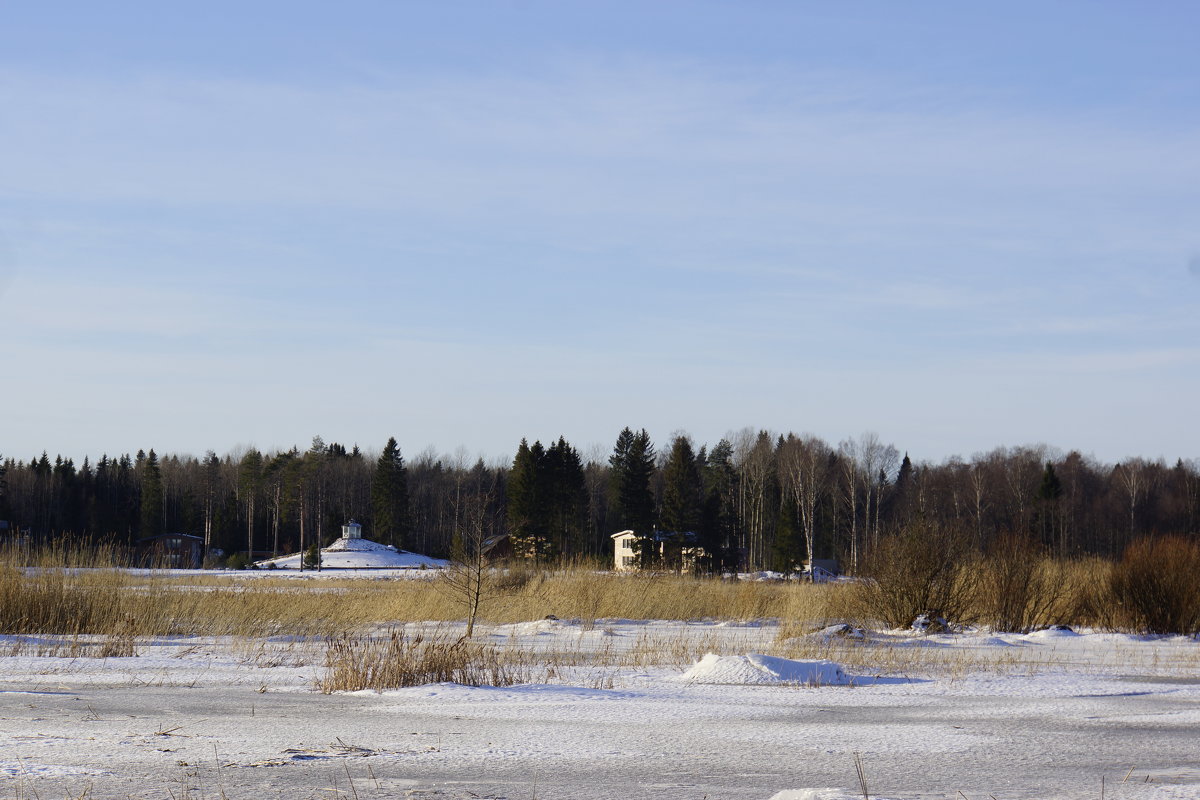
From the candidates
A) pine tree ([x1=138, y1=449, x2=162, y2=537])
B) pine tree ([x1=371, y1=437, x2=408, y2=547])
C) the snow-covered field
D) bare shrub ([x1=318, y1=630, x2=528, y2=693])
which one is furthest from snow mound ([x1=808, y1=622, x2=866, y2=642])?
pine tree ([x1=138, y1=449, x2=162, y2=537])

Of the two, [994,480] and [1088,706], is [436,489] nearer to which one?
[994,480]

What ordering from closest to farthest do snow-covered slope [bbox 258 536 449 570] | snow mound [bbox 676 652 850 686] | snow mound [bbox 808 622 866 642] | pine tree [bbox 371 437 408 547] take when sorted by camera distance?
1. snow mound [bbox 676 652 850 686]
2. snow mound [bbox 808 622 866 642]
3. snow-covered slope [bbox 258 536 449 570]
4. pine tree [bbox 371 437 408 547]

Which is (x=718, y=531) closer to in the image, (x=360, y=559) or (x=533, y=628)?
(x=360, y=559)

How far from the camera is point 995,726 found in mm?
9734

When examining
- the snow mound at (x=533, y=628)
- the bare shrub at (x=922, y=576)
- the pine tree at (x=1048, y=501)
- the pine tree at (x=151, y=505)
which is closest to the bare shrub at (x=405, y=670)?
the snow mound at (x=533, y=628)

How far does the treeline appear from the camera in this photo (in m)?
77.9

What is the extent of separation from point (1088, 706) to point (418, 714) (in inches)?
258

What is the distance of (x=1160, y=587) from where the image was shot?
74.9 ft

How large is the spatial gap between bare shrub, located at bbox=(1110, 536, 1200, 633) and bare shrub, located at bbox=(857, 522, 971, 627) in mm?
3584

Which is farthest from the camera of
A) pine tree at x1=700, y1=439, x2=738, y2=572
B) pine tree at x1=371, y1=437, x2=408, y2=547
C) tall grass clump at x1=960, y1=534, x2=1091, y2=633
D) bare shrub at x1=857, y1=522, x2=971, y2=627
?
pine tree at x1=371, y1=437, x2=408, y2=547

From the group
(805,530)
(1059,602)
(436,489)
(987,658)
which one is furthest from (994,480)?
(987,658)

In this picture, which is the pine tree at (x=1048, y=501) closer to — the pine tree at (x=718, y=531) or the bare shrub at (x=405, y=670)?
the pine tree at (x=718, y=531)

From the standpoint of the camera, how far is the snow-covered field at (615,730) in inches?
271

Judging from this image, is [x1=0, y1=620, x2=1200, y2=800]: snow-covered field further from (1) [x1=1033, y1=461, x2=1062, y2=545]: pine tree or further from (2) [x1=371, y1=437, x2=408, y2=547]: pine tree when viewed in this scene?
(2) [x1=371, y1=437, x2=408, y2=547]: pine tree
